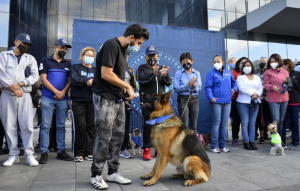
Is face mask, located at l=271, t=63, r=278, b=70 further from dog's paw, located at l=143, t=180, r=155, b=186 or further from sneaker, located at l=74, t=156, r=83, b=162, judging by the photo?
sneaker, located at l=74, t=156, r=83, b=162

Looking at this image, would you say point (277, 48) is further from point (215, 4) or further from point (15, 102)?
point (15, 102)

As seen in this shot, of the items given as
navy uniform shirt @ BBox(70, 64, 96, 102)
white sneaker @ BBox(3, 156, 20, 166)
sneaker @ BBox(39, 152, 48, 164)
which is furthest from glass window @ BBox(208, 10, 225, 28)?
white sneaker @ BBox(3, 156, 20, 166)

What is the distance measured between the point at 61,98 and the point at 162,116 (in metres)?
2.17

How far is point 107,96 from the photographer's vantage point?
2.68m

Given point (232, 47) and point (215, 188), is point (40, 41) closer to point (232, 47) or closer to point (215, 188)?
point (232, 47)

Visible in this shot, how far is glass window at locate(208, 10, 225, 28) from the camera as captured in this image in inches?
555

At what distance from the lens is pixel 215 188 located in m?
2.66

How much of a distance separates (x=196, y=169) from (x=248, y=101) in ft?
10.6

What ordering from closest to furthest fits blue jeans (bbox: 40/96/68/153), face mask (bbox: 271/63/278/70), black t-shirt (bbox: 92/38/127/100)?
1. black t-shirt (bbox: 92/38/127/100)
2. blue jeans (bbox: 40/96/68/153)
3. face mask (bbox: 271/63/278/70)

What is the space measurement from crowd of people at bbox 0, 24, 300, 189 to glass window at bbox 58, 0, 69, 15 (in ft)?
49.7

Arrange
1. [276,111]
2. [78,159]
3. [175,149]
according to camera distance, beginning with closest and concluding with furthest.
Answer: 1. [175,149]
2. [78,159]
3. [276,111]

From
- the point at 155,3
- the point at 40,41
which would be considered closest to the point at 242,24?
the point at 155,3

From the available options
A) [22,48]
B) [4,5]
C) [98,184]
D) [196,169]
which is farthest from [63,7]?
[196,169]

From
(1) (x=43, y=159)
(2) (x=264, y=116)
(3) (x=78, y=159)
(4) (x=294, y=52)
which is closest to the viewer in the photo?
(1) (x=43, y=159)
